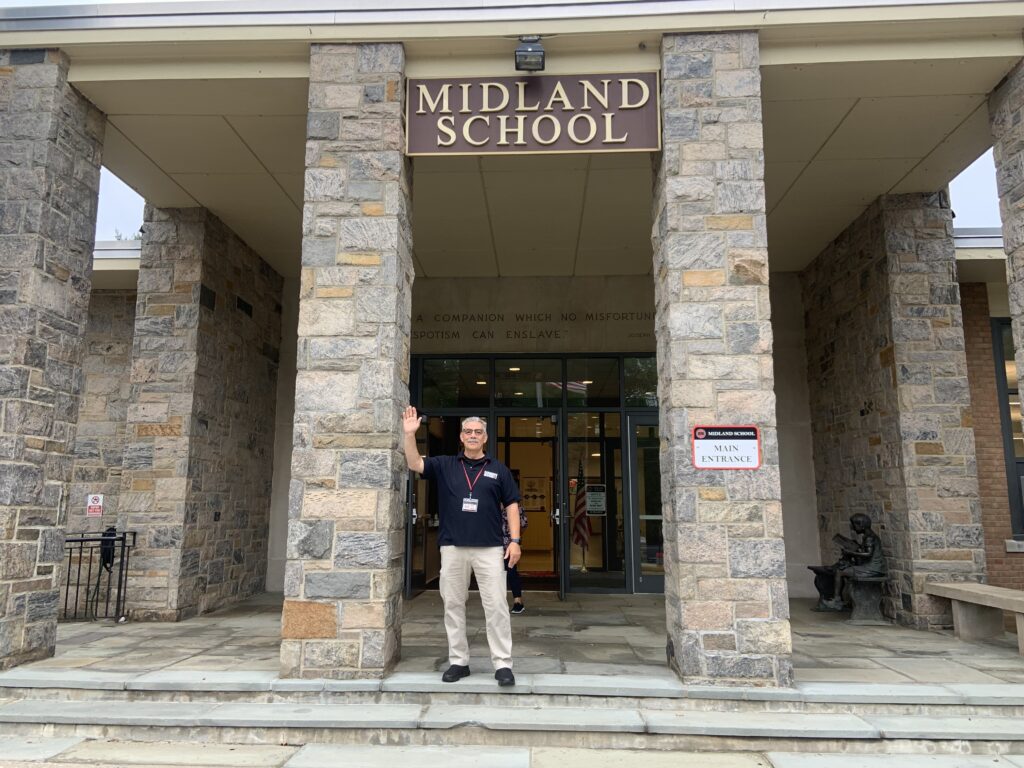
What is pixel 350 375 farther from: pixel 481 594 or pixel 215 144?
pixel 215 144

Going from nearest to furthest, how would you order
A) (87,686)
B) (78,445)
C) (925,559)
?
(87,686)
(925,559)
(78,445)

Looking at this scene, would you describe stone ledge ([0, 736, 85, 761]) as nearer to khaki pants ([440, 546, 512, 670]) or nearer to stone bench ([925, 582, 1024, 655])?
khaki pants ([440, 546, 512, 670])

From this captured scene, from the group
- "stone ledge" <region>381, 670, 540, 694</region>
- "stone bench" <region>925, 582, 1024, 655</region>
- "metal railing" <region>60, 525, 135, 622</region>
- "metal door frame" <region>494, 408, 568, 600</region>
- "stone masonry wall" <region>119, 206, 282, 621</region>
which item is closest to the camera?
"stone ledge" <region>381, 670, 540, 694</region>

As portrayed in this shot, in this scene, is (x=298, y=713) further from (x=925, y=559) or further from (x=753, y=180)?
(x=925, y=559)

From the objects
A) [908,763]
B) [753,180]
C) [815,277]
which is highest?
[815,277]

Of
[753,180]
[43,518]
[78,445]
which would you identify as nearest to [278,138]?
[43,518]

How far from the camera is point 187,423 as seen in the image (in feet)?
23.7

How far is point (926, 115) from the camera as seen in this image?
5.84 metres

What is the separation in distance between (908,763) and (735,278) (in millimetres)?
2874

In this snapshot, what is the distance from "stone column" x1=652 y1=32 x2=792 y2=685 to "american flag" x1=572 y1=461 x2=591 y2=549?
3.98 meters

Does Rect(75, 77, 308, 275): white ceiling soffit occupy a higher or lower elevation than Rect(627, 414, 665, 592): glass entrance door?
higher

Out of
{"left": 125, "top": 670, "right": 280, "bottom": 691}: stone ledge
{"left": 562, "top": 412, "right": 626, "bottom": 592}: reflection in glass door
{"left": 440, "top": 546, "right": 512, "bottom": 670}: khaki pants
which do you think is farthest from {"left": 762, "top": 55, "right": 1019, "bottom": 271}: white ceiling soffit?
{"left": 125, "top": 670, "right": 280, "bottom": 691}: stone ledge

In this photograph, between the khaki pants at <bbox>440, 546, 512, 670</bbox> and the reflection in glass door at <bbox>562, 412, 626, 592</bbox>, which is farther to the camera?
the reflection in glass door at <bbox>562, 412, 626, 592</bbox>

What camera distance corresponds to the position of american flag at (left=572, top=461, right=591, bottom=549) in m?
8.76
